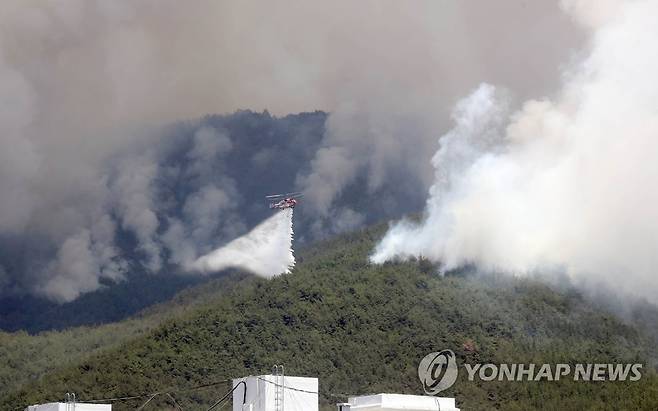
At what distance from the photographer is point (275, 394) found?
13888cm

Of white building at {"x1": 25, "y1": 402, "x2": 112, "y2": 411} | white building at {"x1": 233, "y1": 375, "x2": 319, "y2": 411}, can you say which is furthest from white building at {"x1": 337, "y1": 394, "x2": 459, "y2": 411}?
white building at {"x1": 25, "y1": 402, "x2": 112, "y2": 411}

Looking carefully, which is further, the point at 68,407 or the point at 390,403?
the point at 68,407

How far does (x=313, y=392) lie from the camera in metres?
141

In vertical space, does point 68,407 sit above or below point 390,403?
above

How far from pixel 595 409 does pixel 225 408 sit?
161 feet

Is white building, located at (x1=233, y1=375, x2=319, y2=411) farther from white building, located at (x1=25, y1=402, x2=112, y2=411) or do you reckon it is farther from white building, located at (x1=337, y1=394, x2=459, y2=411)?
white building, located at (x1=25, y1=402, x2=112, y2=411)

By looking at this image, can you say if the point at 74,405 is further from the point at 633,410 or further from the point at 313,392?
the point at 633,410

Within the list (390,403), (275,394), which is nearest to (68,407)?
(275,394)

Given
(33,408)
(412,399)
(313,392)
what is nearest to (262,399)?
(313,392)

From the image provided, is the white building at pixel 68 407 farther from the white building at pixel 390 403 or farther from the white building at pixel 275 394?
the white building at pixel 390 403

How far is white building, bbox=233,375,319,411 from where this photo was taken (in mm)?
138625

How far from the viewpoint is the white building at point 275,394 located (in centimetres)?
13862

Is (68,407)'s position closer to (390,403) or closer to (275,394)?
(275,394)

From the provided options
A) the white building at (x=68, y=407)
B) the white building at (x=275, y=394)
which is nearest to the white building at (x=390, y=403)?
the white building at (x=275, y=394)
